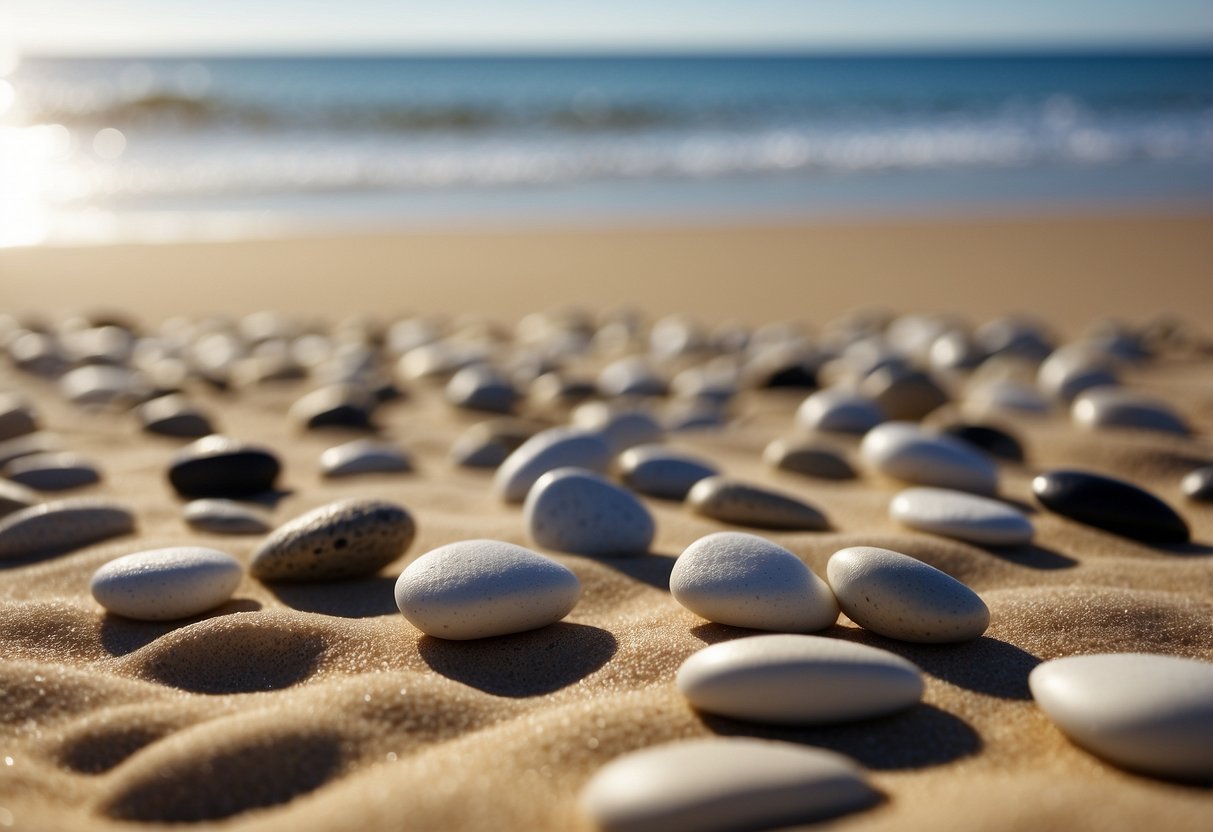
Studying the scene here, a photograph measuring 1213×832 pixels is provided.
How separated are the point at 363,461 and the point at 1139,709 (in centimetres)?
178

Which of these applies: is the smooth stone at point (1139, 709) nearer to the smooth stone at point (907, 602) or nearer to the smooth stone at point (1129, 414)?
Answer: the smooth stone at point (907, 602)

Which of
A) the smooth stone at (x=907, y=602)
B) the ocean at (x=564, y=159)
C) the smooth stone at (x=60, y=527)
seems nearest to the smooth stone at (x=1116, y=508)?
the smooth stone at (x=907, y=602)

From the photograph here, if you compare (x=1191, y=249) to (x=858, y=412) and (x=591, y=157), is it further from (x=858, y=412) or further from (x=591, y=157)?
(x=591, y=157)

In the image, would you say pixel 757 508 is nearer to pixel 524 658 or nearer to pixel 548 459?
pixel 548 459

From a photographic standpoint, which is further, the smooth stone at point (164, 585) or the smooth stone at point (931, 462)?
the smooth stone at point (931, 462)

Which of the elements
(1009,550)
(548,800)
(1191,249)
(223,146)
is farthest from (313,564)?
(223,146)

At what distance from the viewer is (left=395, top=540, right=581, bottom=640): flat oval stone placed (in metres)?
1.41

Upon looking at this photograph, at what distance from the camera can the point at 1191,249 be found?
5.52 metres

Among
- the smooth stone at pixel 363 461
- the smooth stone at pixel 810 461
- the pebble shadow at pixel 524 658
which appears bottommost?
the pebble shadow at pixel 524 658

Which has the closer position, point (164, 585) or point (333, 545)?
point (164, 585)

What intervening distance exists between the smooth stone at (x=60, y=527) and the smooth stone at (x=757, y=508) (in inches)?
44.4

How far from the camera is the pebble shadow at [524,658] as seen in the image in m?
1.36

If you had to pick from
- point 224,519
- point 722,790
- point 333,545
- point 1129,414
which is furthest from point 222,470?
point 1129,414

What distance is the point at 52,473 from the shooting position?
7.62 feet
